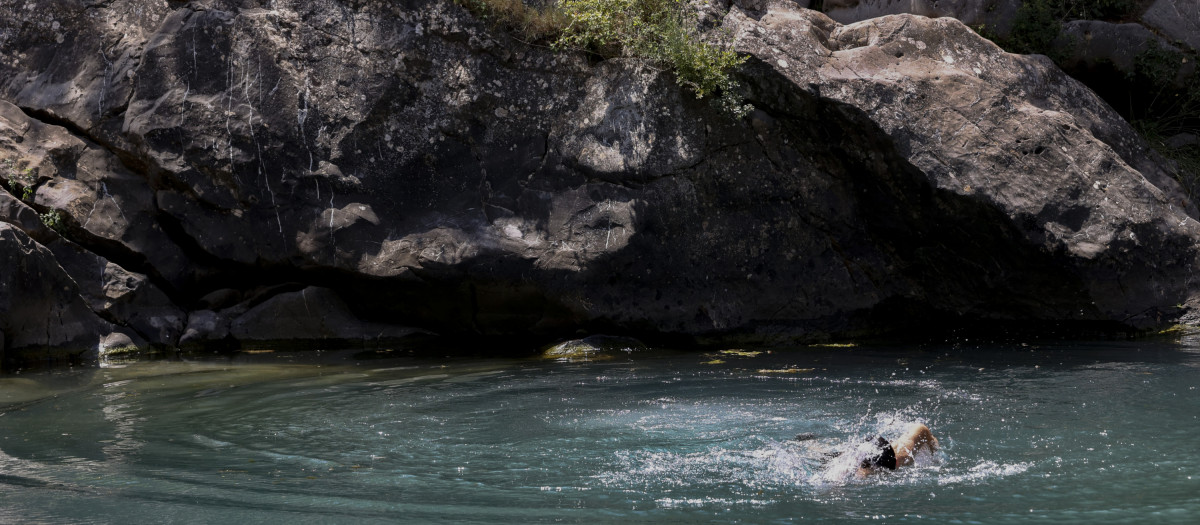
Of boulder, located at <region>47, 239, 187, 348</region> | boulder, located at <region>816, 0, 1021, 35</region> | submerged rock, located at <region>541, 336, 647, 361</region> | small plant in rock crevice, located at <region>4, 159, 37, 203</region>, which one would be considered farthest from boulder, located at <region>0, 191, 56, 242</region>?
boulder, located at <region>816, 0, 1021, 35</region>

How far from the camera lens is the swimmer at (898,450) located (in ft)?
13.0

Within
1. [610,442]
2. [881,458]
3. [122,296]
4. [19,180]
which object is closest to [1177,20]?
[881,458]

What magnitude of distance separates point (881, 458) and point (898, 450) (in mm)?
191

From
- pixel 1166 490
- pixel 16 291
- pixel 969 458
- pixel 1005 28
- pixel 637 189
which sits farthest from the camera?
pixel 1005 28

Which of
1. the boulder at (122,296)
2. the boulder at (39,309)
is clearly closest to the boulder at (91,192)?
the boulder at (122,296)

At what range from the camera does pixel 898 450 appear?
163 inches

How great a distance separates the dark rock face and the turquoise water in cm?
127

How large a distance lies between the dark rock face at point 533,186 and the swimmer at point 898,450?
4664 millimetres

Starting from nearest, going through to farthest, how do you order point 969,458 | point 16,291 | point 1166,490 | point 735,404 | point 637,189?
point 1166,490
point 969,458
point 735,404
point 16,291
point 637,189

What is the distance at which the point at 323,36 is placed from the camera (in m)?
9.14

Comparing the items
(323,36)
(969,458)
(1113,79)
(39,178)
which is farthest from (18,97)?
(1113,79)

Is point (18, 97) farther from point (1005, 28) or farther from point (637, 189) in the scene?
point (1005, 28)

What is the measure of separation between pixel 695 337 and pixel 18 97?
692cm

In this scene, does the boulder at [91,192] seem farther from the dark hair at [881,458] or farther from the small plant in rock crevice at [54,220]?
the dark hair at [881,458]
